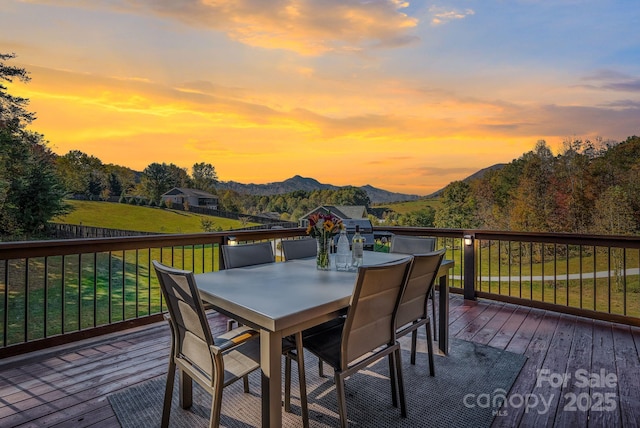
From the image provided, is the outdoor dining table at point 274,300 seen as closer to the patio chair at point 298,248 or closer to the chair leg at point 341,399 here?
the chair leg at point 341,399

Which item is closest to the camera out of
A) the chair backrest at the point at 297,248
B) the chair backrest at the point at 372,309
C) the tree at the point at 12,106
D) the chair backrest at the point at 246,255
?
the chair backrest at the point at 372,309

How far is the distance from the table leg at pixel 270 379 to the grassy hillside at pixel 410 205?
38.6 feet

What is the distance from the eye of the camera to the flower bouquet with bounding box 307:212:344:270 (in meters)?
2.51

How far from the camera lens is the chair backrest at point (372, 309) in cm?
170

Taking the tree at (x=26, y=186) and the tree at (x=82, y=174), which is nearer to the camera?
the tree at (x=26, y=186)

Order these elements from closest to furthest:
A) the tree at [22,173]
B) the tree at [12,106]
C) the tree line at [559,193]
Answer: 1. the tree at [12,106]
2. the tree at [22,173]
3. the tree line at [559,193]

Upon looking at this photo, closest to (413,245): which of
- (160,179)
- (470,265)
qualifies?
(470,265)

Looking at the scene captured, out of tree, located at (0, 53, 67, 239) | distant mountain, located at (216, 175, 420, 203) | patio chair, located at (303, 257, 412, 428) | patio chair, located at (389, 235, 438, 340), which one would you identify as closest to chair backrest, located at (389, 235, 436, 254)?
patio chair, located at (389, 235, 438, 340)

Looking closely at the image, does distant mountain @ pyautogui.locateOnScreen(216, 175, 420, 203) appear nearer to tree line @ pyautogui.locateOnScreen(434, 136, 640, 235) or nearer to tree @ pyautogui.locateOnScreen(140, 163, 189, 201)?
tree @ pyautogui.locateOnScreen(140, 163, 189, 201)

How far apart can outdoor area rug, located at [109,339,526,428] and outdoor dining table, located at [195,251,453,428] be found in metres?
0.66

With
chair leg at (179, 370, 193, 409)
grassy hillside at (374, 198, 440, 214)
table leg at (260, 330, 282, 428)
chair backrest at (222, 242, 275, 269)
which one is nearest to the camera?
table leg at (260, 330, 282, 428)

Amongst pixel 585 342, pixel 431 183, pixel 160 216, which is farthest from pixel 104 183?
pixel 585 342

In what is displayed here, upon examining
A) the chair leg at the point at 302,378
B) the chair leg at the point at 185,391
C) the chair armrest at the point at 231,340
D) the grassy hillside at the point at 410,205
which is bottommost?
the chair leg at the point at 185,391

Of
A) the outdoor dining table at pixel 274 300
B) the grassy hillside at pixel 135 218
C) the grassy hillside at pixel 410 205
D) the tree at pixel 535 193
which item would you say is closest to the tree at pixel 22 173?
the grassy hillside at pixel 135 218
